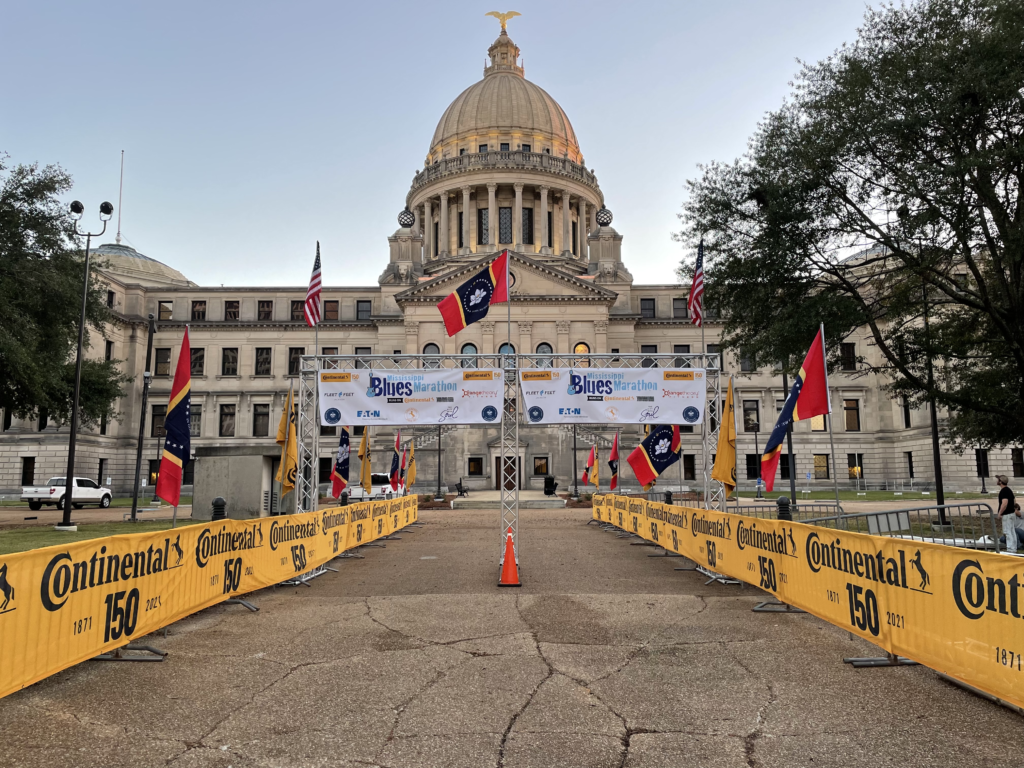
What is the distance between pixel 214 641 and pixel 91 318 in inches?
932

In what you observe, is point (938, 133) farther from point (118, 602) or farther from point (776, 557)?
point (118, 602)

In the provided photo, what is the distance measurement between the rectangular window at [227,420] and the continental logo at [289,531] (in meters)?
53.3

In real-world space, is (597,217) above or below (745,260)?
above

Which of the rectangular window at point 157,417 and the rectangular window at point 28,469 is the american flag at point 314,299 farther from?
the rectangular window at point 157,417

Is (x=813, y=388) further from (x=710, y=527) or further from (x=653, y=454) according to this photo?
(x=653, y=454)

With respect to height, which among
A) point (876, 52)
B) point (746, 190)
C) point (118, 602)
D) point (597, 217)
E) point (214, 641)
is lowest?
point (214, 641)

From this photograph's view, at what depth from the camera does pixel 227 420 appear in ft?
212

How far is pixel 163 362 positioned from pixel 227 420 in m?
7.73

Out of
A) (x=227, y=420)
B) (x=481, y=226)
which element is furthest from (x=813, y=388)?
(x=481, y=226)

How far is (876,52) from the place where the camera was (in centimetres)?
2094

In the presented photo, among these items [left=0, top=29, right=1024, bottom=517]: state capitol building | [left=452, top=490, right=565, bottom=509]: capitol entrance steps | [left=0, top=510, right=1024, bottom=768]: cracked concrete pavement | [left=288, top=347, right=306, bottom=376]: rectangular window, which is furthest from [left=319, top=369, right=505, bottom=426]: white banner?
[left=288, top=347, right=306, bottom=376]: rectangular window

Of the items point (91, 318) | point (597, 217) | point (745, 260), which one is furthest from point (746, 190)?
point (597, 217)

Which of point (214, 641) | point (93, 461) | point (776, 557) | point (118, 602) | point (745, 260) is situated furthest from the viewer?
point (93, 461)

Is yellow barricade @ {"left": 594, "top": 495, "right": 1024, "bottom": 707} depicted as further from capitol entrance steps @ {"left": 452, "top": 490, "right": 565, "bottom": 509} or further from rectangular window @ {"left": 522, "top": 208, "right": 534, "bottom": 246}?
rectangular window @ {"left": 522, "top": 208, "right": 534, "bottom": 246}
